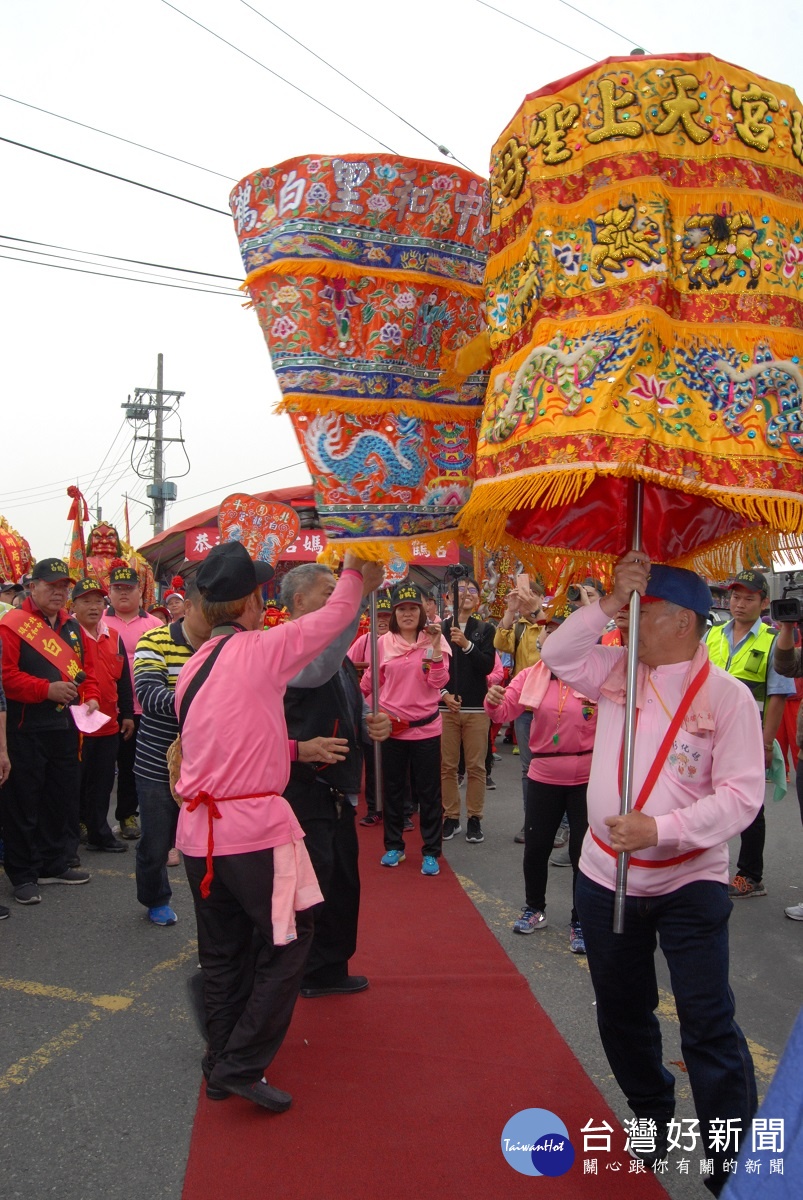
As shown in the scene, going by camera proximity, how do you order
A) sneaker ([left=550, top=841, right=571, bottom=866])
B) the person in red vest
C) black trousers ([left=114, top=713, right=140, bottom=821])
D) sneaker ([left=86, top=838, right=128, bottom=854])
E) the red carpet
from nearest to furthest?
the red carpet < sneaker ([left=550, top=841, right=571, bottom=866]) < the person in red vest < sneaker ([left=86, top=838, right=128, bottom=854]) < black trousers ([left=114, top=713, right=140, bottom=821])

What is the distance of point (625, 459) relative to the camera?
7.58 feet

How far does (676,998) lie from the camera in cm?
242

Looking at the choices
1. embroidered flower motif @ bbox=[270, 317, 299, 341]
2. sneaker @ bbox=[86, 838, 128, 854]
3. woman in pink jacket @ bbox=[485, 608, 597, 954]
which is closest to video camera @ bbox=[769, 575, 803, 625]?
woman in pink jacket @ bbox=[485, 608, 597, 954]

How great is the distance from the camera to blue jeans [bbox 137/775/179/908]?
4727 millimetres

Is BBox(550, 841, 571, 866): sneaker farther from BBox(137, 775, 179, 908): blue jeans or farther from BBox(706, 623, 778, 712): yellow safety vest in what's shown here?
BBox(137, 775, 179, 908): blue jeans

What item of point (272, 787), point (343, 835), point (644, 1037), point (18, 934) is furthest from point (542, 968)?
point (18, 934)

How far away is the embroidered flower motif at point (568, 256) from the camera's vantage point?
8.00 ft

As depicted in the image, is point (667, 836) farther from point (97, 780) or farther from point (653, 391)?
point (97, 780)

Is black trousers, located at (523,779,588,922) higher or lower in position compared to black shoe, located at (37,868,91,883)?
higher

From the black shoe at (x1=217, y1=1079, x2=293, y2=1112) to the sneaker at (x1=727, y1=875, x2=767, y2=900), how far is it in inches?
134

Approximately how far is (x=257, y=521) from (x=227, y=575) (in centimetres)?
646

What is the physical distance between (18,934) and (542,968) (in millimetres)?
2800

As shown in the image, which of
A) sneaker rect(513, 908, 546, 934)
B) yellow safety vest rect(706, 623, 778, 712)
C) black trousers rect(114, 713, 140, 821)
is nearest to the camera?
sneaker rect(513, 908, 546, 934)

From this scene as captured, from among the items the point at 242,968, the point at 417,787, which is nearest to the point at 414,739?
the point at 417,787
